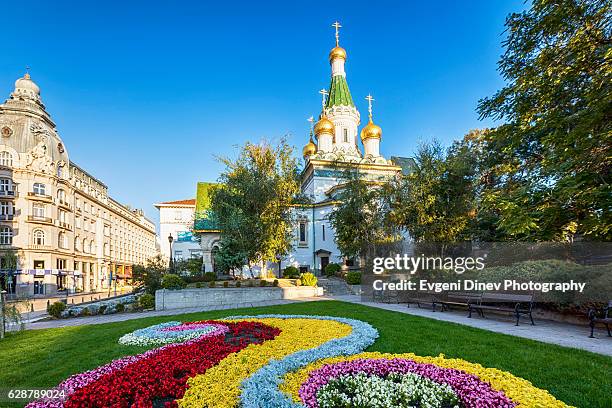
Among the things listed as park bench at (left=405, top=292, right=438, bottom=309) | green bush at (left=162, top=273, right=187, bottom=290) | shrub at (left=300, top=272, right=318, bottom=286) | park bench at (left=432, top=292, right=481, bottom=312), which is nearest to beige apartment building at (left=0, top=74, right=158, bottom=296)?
green bush at (left=162, top=273, right=187, bottom=290)

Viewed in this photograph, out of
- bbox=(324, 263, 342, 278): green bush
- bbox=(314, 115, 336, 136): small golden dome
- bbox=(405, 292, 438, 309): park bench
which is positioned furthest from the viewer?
bbox=(314, 115, 336, 136): small golden dome

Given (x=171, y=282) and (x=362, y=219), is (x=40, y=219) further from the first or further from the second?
(x=362, y=219)

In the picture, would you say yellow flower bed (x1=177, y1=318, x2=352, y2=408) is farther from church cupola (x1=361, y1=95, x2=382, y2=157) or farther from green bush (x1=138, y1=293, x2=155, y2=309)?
church cupola (x1=361, y1=95, x2=382, y2=157)

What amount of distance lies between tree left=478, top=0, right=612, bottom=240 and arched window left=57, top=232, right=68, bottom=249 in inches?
2028

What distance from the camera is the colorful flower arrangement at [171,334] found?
8.90 meters

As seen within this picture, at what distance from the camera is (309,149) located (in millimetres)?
47281

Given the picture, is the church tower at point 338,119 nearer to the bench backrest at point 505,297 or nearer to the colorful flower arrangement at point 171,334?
the bench backrest at point 505,297

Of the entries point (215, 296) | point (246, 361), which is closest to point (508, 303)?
point (246, 361)

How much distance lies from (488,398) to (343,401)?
1.90 meters

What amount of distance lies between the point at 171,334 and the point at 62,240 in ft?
154

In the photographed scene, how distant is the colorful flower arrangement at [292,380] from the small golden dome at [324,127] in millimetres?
39057

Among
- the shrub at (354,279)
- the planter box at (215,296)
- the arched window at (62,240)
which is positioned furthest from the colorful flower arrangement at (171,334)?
the arched window at (62,240)

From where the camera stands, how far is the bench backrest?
10.4 meters

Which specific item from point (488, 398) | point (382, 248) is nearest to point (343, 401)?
point (488, 398)
